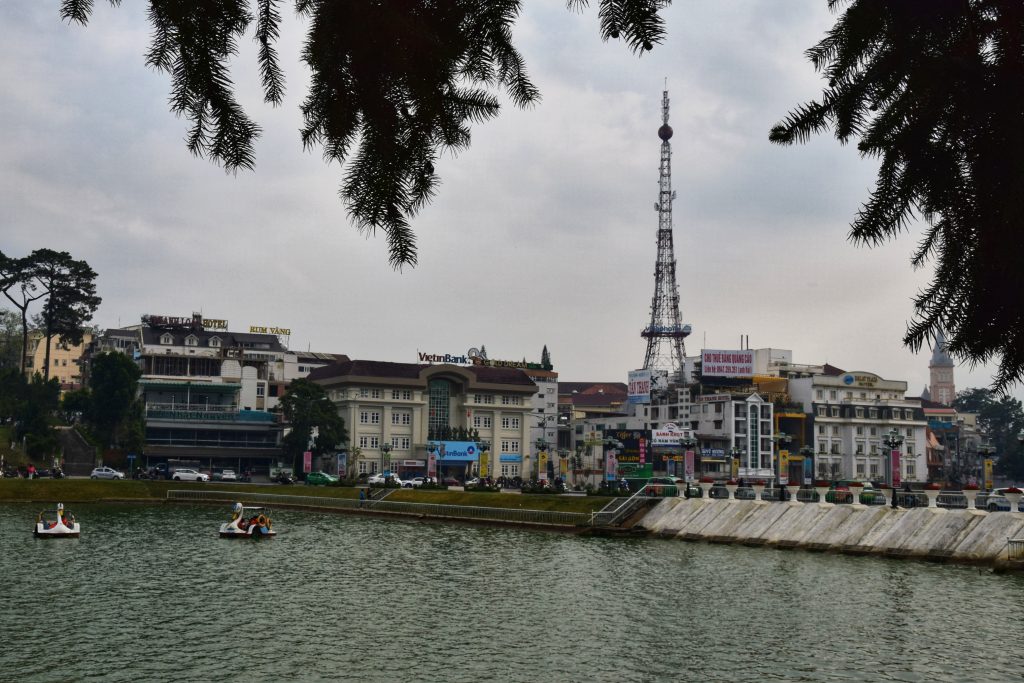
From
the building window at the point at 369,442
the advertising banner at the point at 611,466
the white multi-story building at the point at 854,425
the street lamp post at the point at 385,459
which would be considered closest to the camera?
the advertising banner at the point at 611,466

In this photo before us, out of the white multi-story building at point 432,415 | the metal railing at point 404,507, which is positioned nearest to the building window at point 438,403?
the white multi-story building at point 432,415

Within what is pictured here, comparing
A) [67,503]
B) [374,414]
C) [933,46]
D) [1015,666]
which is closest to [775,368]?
[374,414]

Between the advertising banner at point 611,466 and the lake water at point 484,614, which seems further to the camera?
the advertising banner at point 611,466

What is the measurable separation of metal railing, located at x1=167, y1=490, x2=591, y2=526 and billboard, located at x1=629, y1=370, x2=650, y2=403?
81.8 m

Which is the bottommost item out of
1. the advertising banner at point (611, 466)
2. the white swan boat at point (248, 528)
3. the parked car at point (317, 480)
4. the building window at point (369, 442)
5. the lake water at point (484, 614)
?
the lake water at point (484, 614)

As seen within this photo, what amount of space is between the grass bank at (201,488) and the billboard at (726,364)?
7412 cm

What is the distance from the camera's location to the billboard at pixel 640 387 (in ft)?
568

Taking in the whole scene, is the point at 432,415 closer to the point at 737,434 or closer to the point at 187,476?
the point at 187,476

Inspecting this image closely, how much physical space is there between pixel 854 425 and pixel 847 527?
346ft

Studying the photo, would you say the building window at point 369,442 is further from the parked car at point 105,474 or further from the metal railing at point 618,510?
the metal railing at point 618,510

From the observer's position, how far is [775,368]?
17925cm

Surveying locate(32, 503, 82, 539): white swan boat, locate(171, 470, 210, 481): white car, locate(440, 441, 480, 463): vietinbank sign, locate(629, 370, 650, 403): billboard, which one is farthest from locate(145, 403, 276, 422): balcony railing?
locate(32, 503, 82, 539): white swan boat

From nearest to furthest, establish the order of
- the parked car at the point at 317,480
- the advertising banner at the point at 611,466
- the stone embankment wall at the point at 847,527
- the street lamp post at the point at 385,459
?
the stone embankment wall at the point at 847,527 → the advertising banner at the point at 611,466 → the parked car at the point at 317,480 → the street lamp post at the point at 385,459

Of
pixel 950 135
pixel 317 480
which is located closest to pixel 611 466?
pixel 317 480
